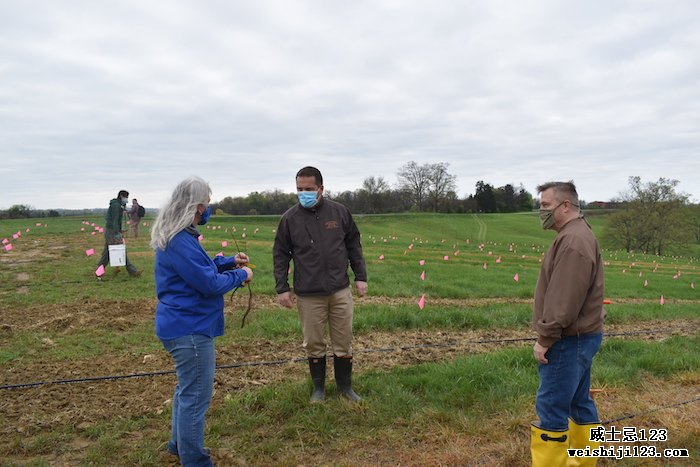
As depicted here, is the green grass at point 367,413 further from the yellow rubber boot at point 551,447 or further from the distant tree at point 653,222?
the distant tree at point 653,222

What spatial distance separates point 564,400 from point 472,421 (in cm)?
128

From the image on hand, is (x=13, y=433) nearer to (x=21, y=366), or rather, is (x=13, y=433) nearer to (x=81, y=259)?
(x=21, y=366)

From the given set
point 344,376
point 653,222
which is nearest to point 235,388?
point 344,376

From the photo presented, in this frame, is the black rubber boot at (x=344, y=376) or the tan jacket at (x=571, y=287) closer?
the tan jacket at (x=571, y=287)

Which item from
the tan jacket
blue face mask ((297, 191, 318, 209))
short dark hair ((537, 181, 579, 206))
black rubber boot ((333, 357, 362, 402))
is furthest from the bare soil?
blue face mask ((297, 191, 318, 209))

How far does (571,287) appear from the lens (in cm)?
297

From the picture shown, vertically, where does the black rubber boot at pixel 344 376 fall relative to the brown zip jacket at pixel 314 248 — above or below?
below

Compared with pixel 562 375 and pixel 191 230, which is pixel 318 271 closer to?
pixel 191 230

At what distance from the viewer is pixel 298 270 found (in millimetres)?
4727

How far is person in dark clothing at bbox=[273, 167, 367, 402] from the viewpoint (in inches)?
182

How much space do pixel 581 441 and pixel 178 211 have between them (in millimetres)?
3527

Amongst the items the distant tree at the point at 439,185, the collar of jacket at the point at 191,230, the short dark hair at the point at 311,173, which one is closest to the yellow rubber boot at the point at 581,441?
the short dark hair at the point at 311,173

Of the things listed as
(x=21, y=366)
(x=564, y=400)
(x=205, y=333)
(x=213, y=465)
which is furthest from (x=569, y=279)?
(x=21, y=366)

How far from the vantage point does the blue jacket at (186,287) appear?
3.13 meters
